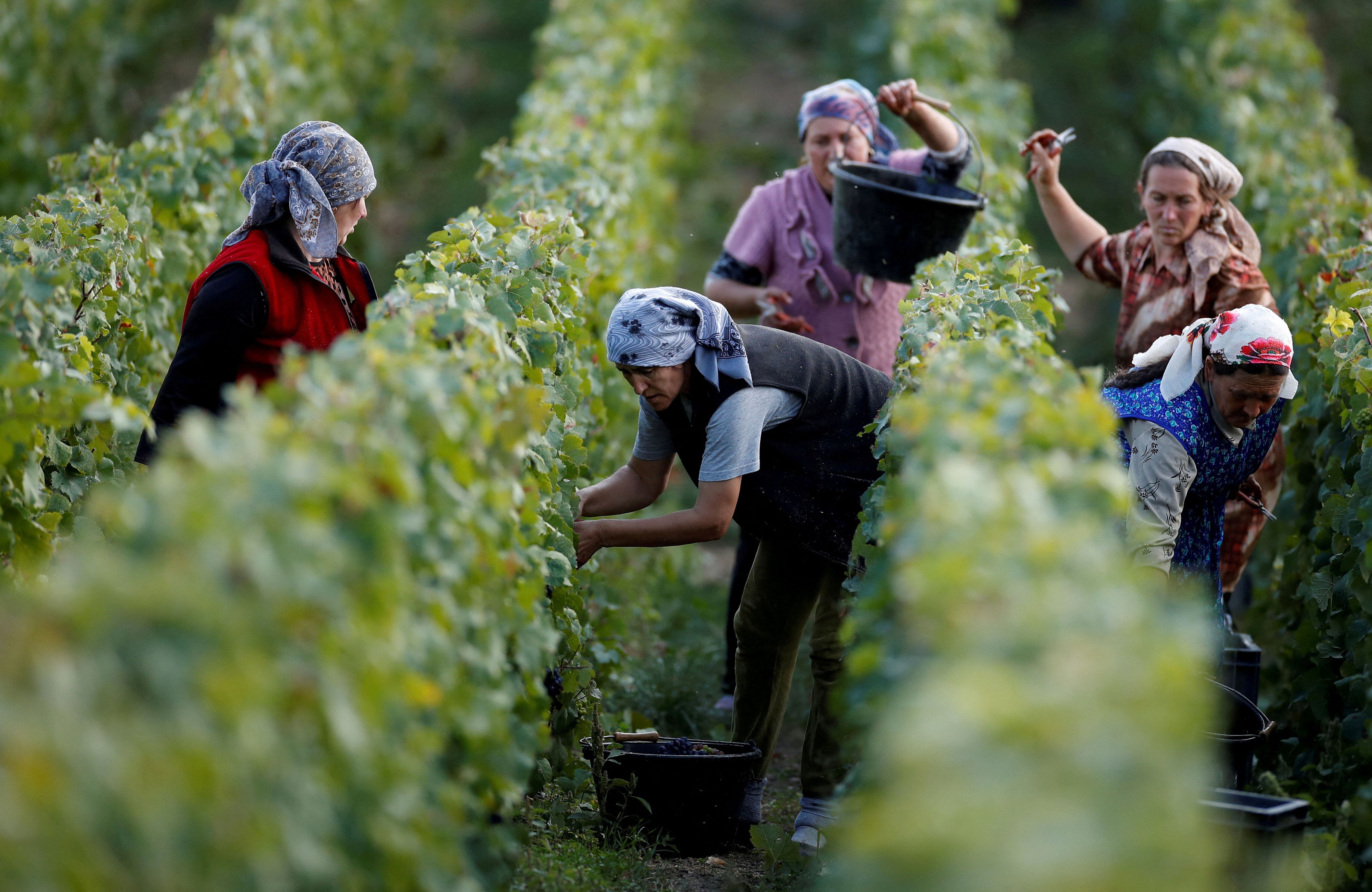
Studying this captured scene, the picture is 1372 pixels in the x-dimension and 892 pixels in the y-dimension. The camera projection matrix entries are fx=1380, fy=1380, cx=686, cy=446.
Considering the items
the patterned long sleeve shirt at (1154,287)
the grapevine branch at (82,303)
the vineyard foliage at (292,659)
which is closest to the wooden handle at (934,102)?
the patterned long sleeve shirt at (1154,287)

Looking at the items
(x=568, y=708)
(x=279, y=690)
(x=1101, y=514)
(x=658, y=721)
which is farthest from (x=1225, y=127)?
(x=279, y=690)

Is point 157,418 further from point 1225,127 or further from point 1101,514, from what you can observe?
point 1225,127

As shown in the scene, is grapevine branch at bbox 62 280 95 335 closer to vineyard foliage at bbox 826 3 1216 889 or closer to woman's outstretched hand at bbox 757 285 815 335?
woman's outstretched hand at bbox 757 285 815 335

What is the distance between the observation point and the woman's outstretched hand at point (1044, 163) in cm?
446

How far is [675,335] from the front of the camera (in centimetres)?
319

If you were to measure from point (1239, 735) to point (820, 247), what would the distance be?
2110 mm

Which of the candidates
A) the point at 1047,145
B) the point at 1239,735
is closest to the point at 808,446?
the point at 1239,735

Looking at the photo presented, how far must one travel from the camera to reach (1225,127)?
8.64 metres

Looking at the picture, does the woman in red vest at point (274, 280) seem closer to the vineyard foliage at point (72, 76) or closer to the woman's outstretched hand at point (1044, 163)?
the woman's outstretched hand at point (1044, 163)

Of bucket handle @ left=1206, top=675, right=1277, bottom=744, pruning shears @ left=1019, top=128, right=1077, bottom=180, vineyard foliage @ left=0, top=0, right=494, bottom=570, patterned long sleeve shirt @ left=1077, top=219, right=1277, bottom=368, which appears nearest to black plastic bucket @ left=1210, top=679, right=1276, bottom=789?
bucket handle @ left=1206, top=675, right=1277, bottom=744

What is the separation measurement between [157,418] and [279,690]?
174cm

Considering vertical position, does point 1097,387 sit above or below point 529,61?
above

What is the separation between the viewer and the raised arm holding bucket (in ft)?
13.1

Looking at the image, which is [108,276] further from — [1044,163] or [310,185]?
[1044,163]
